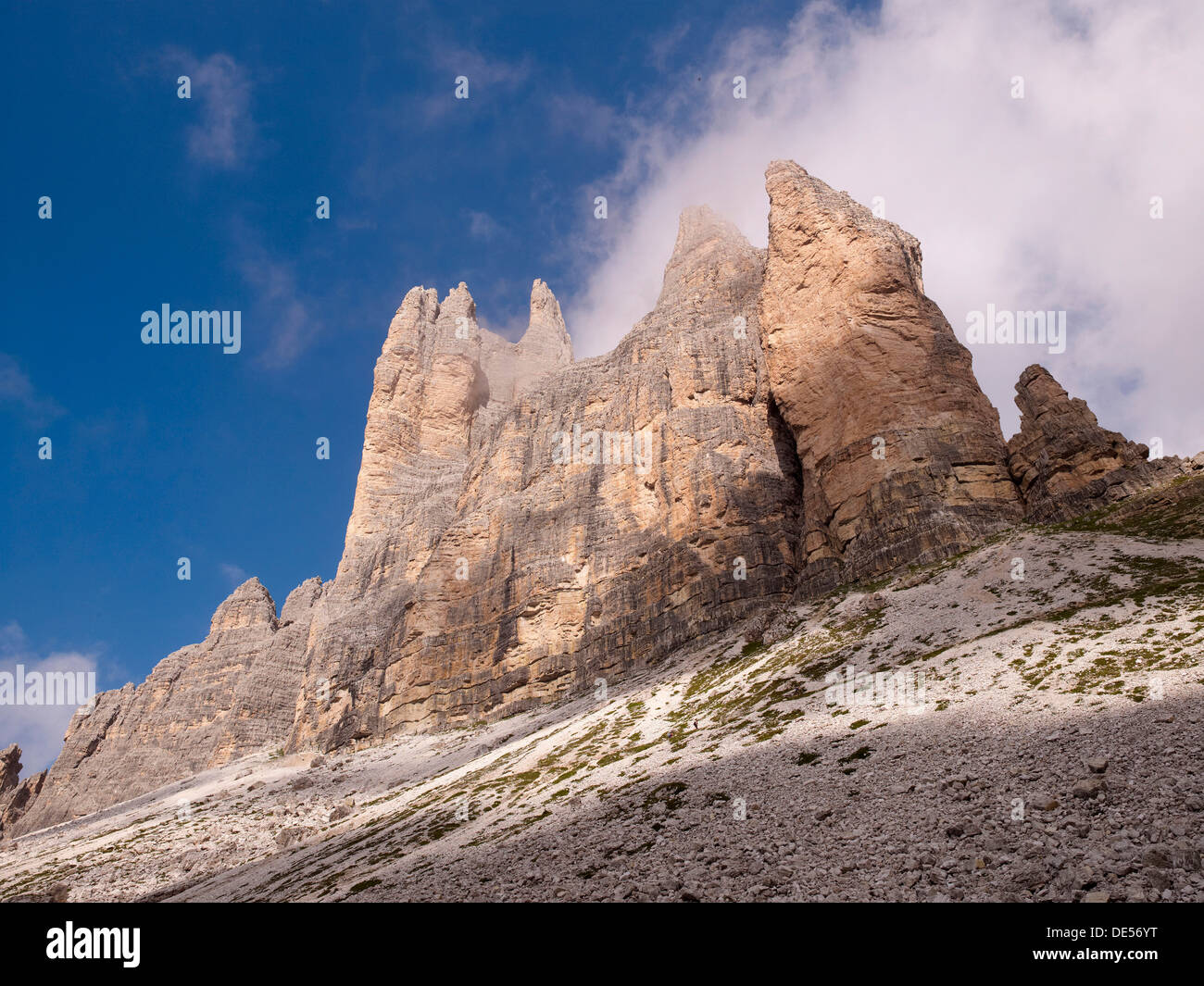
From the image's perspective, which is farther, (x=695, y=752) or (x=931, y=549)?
(x=931, y=549)

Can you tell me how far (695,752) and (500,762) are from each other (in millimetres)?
23421

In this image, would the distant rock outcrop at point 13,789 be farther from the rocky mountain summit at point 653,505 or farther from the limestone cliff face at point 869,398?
the limestone cliff face at point 869,398

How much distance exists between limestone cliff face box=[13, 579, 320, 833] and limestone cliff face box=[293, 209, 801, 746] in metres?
24.9

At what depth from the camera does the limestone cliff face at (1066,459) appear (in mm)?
53844

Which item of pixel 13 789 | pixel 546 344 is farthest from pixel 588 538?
pixel 13 789

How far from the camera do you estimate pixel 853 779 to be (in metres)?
20.5

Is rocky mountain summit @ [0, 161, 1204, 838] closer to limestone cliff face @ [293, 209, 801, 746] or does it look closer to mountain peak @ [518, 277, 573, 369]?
limestone cliff face @ [293, 209, 801, 746]

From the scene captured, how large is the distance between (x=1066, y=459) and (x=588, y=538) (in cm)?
5612

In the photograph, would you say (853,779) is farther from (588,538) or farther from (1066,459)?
(588,538)

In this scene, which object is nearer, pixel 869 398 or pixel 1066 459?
pixel 1066 459
